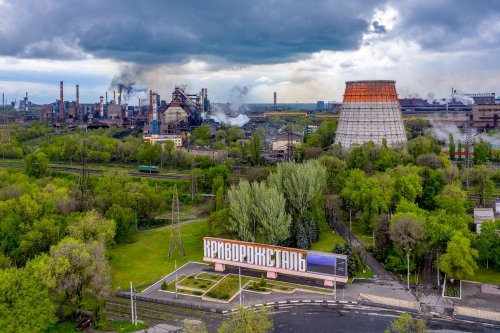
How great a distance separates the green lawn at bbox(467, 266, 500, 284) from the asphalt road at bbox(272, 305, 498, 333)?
24.2 ft

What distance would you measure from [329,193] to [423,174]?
9982 mm

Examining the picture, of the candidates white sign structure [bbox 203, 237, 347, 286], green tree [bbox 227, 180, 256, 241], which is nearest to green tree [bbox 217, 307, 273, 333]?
white sign structure [bbox 203, 237, 347, 286]

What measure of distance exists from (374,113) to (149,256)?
4728 cm

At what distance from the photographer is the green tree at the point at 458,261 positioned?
1185 inches

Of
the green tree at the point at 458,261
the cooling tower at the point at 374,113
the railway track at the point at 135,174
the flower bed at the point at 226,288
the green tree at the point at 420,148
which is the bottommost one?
the flower bed at the point at 226,288

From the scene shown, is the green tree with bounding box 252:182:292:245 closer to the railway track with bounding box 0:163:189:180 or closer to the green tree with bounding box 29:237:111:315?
the green tree with bounding box 29:237:111:315

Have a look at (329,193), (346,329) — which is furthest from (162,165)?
(346,329)

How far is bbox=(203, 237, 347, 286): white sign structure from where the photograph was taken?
3067 cm

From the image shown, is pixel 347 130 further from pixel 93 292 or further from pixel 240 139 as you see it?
pixel 93 292

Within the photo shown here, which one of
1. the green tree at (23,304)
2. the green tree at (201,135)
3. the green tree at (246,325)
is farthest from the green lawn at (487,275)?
the green tree at (201,135)

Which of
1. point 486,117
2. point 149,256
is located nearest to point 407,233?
point 149,256

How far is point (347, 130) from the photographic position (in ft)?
250

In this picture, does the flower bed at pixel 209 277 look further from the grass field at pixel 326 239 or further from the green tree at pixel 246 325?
the green tree at pixel 246 325

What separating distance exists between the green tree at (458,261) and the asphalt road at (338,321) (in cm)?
547
